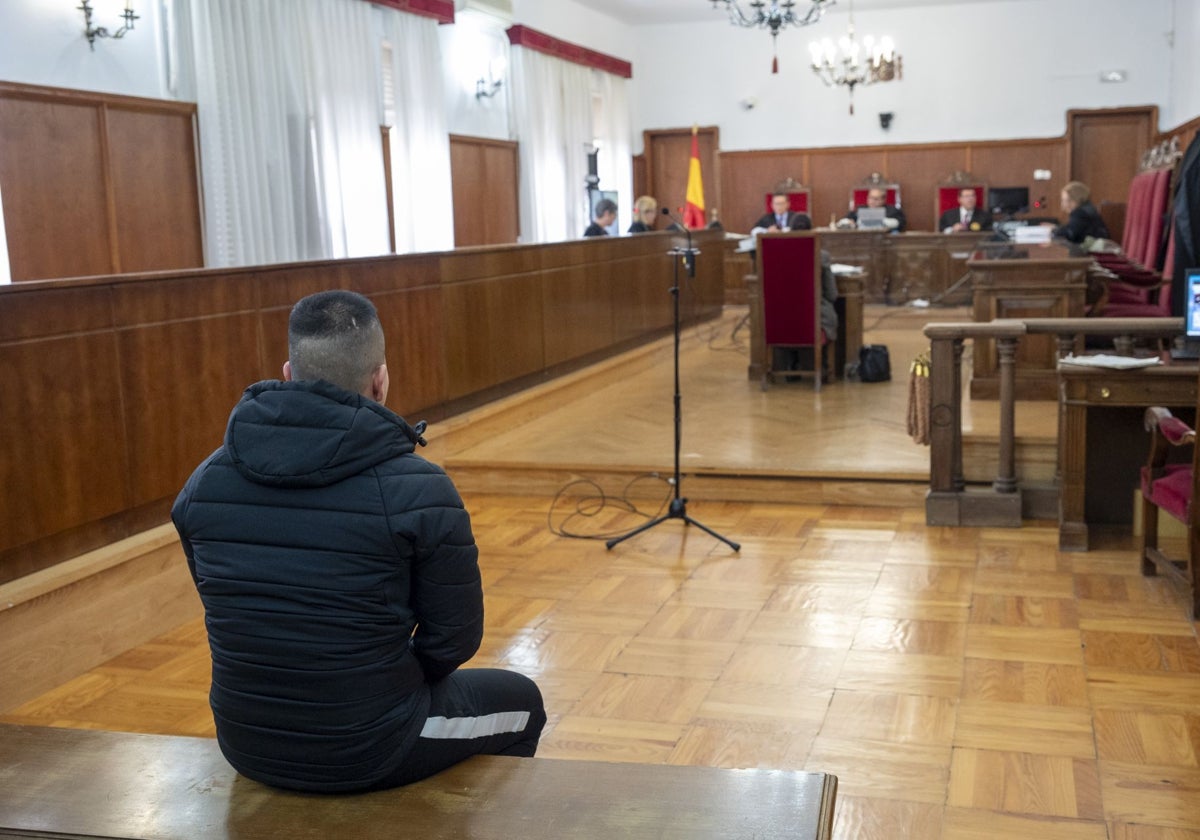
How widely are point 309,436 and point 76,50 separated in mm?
6245

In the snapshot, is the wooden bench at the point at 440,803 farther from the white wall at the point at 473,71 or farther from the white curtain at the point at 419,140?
the white wall at the point at 473,71

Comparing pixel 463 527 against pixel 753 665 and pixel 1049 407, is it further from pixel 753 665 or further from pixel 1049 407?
pixel 1049 407

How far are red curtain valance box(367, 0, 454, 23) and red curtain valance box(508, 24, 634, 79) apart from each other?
164cm

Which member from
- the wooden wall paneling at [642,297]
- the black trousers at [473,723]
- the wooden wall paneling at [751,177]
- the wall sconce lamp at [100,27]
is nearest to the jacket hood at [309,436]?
the black trousers at [473,723]

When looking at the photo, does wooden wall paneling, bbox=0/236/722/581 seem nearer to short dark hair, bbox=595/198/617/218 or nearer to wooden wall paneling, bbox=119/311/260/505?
wooden wall paneling, bbox=119/311/260/505

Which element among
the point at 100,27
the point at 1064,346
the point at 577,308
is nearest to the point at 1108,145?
the point at 577,308

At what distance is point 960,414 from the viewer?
209 inches

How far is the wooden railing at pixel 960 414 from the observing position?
5.23 metres

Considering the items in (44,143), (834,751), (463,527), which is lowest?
(834,751)

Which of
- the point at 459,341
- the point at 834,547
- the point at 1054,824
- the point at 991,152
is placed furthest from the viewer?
the point at 991,152

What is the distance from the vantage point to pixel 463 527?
77.0 inches

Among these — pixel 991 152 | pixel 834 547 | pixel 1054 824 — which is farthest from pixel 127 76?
pixel 991 152

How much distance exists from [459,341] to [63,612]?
3.36m

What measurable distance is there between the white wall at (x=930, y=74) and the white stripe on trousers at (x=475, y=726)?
43.2 ft
